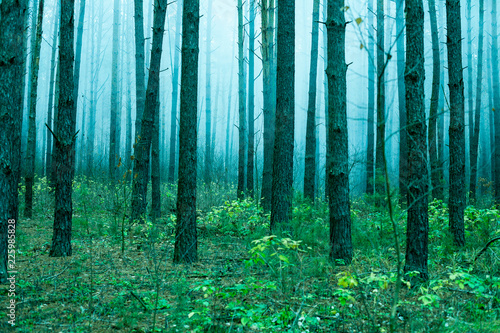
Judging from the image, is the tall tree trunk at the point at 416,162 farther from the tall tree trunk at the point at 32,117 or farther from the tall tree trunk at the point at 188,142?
the tall tree trunk at the point at 32,117

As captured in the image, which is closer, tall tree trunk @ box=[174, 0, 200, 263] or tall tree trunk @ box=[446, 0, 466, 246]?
tall tree trunk @ box=[174, 0, 200, 263]

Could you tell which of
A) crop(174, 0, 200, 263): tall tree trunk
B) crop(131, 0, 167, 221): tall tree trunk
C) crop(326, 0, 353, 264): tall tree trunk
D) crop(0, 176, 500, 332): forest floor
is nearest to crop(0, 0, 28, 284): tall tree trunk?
crop(0, 176, 500, 332): forest floor

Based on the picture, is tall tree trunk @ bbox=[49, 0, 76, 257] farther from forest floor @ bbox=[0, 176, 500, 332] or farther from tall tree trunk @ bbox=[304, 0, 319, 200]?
tall tree trunk @ bbox=[304, 0, 319, 200]

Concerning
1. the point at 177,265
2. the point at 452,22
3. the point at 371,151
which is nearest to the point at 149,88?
the point at 177,265

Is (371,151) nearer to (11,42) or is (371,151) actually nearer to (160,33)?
(160,33)

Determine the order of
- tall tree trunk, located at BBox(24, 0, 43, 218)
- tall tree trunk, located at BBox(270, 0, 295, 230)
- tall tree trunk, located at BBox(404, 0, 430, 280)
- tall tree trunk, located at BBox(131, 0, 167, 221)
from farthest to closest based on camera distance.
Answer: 1. tall tree trunk, located at BBox(24, 0, 43, 218)
2. tall tree trunk, located at BBox(131, 0, 167, 221)
3. tall tree trunk, located at BBox(270, 0, 295, 230)
4. tall tree trunk, located at BBox(404, 0, 430, 280)

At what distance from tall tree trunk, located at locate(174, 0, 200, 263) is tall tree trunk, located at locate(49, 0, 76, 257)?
71.3 inches

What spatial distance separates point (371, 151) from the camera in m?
13.2

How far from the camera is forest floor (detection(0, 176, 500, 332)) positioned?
3039mm

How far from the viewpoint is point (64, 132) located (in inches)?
208

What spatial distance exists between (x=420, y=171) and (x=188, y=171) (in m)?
3.37

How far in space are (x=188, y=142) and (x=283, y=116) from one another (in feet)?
8.43

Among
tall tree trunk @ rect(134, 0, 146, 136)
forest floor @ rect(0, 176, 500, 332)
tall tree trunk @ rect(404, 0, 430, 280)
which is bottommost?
forest floor @ rect(0, 176, 500, 332)

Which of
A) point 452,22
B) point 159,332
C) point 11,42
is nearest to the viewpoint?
point 159,332
